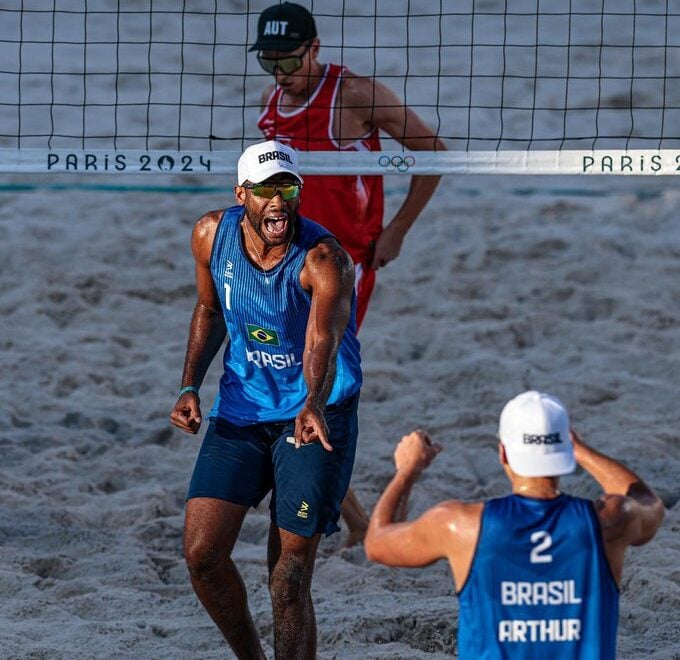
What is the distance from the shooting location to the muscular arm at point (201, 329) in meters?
4.16

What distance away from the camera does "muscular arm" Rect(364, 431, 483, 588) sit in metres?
3.02

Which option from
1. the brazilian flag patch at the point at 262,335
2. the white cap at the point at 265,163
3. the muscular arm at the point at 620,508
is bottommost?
the muscular arm at the point at 620,508

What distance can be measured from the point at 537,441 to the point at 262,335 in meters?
1.30

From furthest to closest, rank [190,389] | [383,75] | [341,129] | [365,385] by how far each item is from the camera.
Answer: [383,75], [365,385], [341,129], [190,389]

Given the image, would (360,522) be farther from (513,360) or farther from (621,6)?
(621,6)

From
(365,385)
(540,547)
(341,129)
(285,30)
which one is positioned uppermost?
(285,30)

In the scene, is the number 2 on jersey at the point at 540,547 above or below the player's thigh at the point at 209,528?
above

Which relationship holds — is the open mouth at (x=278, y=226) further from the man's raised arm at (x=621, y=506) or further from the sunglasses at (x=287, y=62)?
the sunglasses at (x=287, y=62)

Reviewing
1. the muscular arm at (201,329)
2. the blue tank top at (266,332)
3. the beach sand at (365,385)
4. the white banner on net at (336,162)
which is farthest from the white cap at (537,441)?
the white banner on net at (336,162)

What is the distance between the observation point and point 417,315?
7.67m

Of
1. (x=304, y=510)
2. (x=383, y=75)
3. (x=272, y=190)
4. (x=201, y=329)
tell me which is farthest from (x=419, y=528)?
(x=383, y=75)

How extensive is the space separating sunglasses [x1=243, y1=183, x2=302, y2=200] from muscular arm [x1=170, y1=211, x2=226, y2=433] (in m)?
0.26

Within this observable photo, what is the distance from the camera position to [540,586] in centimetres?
296

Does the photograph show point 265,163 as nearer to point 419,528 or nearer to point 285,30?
point 419,528
